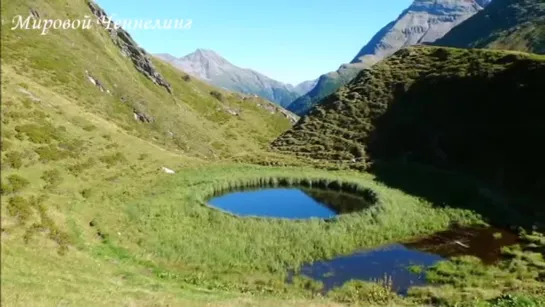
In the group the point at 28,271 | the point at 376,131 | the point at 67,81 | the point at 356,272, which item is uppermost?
the point at 67,81

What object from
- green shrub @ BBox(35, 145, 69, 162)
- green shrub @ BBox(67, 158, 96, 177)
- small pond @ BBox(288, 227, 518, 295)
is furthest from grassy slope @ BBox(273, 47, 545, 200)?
green shrub @ BBox(35, 145, 69, 162)

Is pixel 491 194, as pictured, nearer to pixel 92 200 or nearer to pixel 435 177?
pixel 435 177

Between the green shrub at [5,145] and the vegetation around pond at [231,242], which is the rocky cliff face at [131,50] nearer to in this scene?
the vegetation around pond at [231,242]

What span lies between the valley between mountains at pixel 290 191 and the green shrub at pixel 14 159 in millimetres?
174

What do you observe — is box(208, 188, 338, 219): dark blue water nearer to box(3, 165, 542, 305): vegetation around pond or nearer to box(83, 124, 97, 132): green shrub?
box(3, 165, 542, 305): vegetation around pond

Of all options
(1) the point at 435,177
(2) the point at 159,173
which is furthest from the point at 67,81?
(1) the point at 435,177

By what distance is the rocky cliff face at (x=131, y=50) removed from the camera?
148000 mm

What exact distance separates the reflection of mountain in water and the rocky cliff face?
340 ft

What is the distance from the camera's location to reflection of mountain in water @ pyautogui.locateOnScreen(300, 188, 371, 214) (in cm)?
5254

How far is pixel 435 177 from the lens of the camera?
65438mm

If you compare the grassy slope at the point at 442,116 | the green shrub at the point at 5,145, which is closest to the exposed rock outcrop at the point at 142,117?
the grassy slope at the point at 442,116

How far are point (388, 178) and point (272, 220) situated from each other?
29681mm

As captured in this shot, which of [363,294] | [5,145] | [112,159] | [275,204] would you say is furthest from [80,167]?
[363,294]

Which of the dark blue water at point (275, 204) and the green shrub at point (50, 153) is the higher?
the green shrub at point (50, 153)
